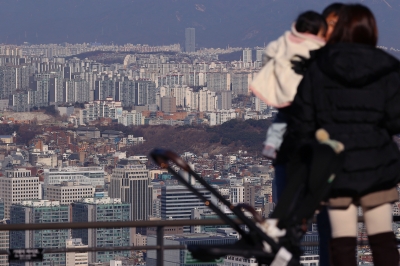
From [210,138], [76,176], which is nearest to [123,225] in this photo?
[76,176]

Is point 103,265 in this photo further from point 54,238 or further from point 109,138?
point 109,138

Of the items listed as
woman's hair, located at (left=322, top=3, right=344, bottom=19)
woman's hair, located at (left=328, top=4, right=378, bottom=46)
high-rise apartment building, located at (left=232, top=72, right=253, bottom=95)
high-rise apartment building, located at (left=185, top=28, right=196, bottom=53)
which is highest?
high-rise apartment building, located at (left=185, top=28, right=196, bottom=53)

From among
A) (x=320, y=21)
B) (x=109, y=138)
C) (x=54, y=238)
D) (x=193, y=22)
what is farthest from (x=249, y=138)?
(x=193, y=22)

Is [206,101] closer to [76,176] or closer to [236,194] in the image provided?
[76,176]

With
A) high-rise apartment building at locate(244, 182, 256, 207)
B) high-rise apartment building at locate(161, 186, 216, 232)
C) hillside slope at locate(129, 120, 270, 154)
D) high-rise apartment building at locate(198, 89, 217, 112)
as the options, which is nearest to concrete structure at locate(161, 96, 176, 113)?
high-rise apartment building at locate(198, 89, 217, 112)

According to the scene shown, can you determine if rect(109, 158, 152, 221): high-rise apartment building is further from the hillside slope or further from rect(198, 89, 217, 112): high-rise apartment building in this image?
rect(198, 89, 217, 112): high-rise apartment building

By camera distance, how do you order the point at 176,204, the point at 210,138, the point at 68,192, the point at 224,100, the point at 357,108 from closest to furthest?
the point at 357,108, the point at 176,204, the point at 68,192, the point at 210,138, the point at 224,100
